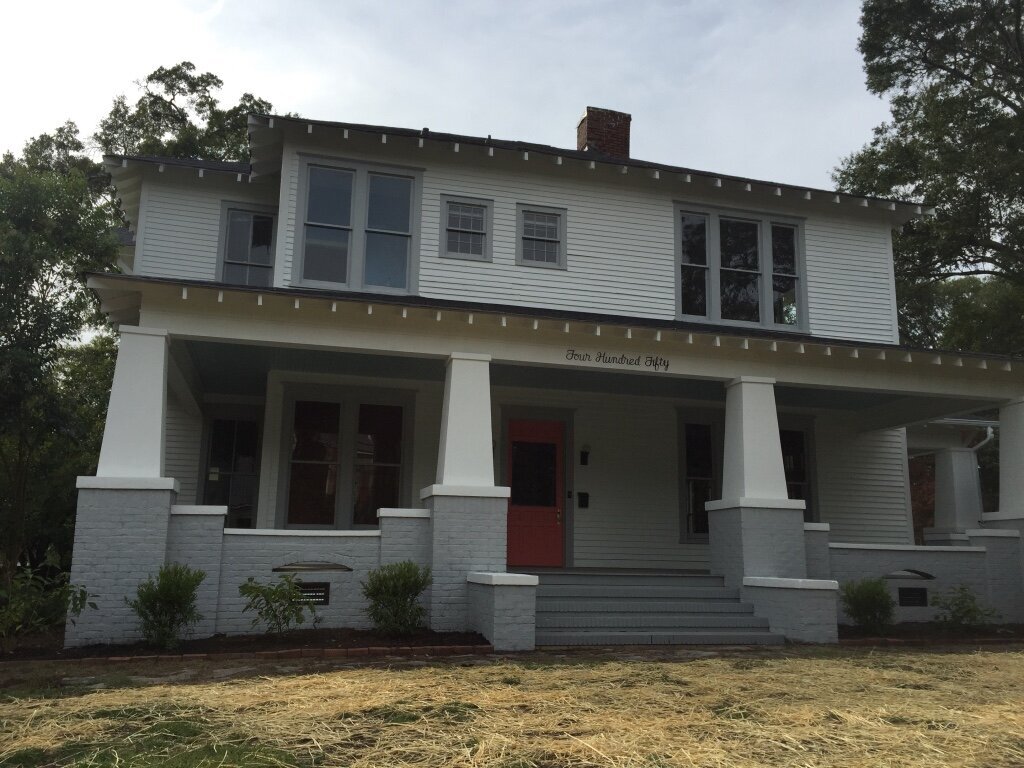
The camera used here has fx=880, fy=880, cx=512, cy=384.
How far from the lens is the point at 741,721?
5598mm

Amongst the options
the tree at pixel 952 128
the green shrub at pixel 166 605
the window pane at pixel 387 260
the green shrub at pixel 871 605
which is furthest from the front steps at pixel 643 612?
the tree at pixel 952 128

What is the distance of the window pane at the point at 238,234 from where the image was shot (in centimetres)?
1407

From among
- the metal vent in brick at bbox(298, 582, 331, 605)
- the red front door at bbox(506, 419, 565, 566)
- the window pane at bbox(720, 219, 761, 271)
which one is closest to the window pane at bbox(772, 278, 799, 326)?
the window pane at bbox(720, 219, 761, 271)

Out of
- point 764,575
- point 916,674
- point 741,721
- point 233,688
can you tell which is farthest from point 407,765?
point 764,575

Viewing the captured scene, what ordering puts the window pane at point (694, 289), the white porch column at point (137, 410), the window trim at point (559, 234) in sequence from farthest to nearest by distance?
1. the window pane at point (694, 289)
2. the window trim at point (559, 234)
3. the white porch column at point (137, 410)

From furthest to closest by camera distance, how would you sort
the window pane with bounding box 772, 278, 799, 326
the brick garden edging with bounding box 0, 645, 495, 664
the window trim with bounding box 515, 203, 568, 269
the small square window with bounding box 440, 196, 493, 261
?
the window pane with bounding box 772, 278, 799, 326
the window trim with bounding box 515, 203, 568, 269
the small square window with bounding box 440, 196, 493, 261
the brick garden edging with bounding box 0, 645, 495, 664

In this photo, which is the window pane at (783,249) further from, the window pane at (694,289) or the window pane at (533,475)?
the window pane at (533,475)

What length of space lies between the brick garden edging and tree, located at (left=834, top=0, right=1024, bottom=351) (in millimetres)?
19335

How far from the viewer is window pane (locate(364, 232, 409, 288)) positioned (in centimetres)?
1255

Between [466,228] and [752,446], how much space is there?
517cm

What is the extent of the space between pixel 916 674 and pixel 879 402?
7.50 metres

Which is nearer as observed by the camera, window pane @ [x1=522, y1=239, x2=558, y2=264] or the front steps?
the front steps

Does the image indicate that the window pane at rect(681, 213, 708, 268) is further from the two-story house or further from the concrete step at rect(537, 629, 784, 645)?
the concrete step at rect(537, 629, 784, 645)

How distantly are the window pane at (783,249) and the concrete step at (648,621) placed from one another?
5848 millimetres
